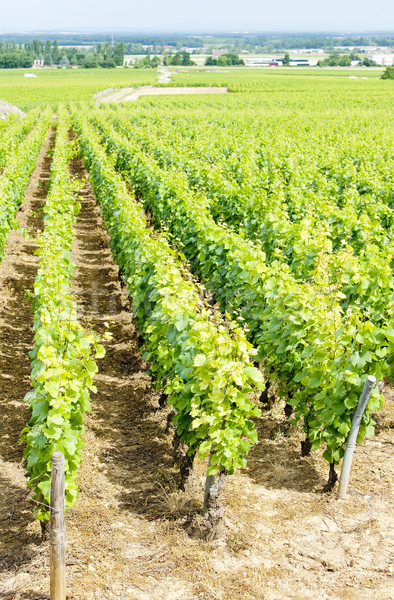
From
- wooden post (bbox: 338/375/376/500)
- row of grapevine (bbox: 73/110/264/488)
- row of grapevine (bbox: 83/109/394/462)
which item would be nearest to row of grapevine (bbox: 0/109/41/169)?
row of grapevine (bbox: 83/109/394/462)

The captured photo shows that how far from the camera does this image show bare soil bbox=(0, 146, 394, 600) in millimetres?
4902

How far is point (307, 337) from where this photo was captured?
675cm

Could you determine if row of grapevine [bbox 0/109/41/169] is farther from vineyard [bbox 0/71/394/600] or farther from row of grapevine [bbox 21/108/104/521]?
row of grapevine [bbox 21/108/104/521]

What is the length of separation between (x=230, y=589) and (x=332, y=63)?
6607 inches

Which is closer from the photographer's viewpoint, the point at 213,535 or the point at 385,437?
the point at 213,535

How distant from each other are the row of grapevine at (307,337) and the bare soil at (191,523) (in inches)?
22.1

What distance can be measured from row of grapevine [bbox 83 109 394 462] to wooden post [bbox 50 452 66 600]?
2683 mm

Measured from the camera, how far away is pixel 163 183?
13805 millimetres

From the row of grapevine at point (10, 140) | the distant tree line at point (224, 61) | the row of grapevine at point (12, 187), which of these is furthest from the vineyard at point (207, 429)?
the distant tree line at point (224, 61)

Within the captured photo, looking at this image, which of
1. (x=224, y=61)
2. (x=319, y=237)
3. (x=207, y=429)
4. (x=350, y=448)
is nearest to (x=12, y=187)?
(x=319, y=237)

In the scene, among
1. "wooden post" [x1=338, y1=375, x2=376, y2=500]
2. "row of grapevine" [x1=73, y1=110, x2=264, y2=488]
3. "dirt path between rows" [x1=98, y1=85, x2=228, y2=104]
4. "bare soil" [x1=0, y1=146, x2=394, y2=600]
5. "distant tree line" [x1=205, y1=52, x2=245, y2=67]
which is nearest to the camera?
"bare soil" [x1=0, y1=146, x2=394, y2=600]

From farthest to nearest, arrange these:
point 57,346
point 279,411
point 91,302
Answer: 1. point 91,302
2. point 279,411
3. point 57,346

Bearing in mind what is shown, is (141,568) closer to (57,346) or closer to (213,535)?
(213,535)

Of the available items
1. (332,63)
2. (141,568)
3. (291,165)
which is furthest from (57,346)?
(332,63)
